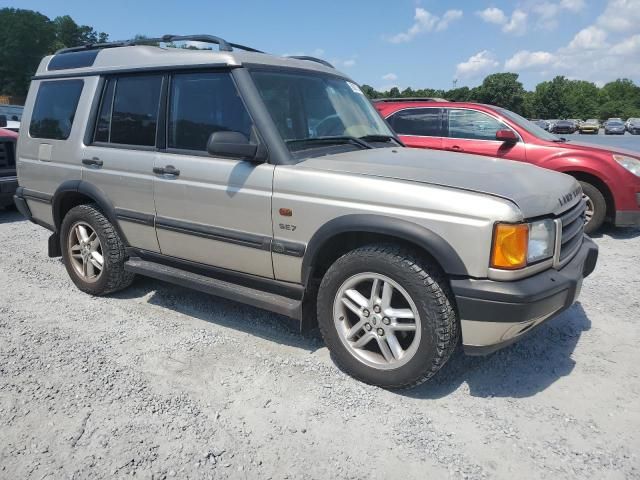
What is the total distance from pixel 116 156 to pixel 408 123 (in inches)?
194

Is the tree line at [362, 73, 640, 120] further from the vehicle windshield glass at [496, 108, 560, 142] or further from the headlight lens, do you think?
the headlight lens

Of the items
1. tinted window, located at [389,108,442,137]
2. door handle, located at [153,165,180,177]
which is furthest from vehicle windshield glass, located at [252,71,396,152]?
tinted window, located at [389,108,442,137]

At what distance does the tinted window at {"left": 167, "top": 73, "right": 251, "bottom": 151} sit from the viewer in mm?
3322

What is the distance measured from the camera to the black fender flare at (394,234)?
2.55 meters

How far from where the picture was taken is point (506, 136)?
262 inches

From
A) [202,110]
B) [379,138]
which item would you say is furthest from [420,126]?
[202,110]

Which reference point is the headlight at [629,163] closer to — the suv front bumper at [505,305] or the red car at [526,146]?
the red car at [526,146]

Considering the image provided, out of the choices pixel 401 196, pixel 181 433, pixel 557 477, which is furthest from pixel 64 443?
pixel 557 477

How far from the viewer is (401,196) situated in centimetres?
269

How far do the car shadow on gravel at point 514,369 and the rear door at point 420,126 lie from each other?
4.31m

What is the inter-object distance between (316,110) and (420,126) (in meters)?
4.42

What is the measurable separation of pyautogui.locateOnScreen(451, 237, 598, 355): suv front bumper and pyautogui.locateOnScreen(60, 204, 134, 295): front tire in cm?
291

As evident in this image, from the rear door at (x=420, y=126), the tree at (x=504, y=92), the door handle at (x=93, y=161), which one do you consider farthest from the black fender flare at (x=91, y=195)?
the tree at (x=504, y=92)

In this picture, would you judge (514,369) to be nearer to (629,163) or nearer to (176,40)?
(176,40)
